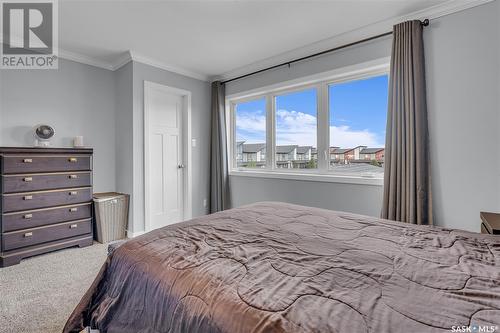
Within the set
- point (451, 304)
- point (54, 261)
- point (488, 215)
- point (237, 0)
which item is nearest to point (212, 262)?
point (451, 304)

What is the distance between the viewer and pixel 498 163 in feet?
6.73

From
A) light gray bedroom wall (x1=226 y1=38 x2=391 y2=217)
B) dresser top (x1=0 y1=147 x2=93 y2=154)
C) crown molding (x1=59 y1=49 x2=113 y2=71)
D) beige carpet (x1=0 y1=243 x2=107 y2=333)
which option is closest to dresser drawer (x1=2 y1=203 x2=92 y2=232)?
beige carpet (x1=0 y1=243 x2=107 y2=333)

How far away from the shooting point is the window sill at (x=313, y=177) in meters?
2.76

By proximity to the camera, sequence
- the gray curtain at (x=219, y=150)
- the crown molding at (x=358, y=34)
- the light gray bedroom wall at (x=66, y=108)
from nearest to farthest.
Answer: the crown molding at (x=358, y=34), the light gray bedroom wall at (x=66, y=108), the gray curtain at (x=219, y=150)

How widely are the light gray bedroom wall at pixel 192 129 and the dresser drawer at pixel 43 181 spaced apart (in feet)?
2.05

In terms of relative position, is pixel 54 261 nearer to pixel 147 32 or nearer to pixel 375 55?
pixel 147 32

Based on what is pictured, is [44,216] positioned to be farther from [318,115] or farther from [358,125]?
[358,125]

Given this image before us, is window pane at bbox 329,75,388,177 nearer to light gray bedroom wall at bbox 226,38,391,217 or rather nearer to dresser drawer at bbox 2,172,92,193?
light gray bedroom wall at bbox 226,38,391,217

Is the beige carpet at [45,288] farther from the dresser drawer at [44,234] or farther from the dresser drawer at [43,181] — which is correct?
the dresser drawer at [43,181]

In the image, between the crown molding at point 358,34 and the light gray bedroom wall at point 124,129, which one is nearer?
the crown molding at point 358,34

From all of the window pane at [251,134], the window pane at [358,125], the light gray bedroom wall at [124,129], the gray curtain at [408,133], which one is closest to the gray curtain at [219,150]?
the window pane at [251,134]

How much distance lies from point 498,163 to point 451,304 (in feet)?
6.66

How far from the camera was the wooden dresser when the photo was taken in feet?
8.50

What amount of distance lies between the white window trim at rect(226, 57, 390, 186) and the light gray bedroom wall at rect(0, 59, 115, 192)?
73.9 inches
